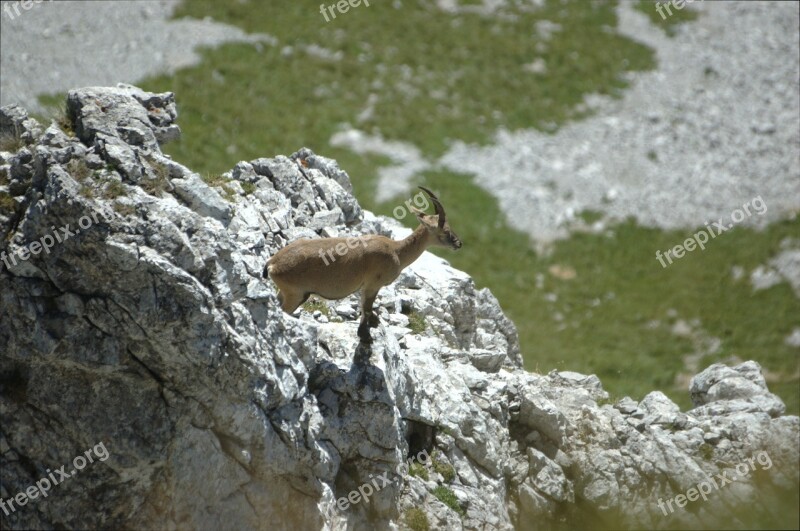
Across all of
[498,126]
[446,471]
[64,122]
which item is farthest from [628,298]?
[64,122]

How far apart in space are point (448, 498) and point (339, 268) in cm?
574

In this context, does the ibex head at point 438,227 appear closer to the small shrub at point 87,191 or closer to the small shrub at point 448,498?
the small shrub at point 448,498

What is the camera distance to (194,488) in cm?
1611

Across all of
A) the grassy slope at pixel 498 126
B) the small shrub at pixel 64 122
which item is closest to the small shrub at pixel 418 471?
the small shrub at pixel 64 122

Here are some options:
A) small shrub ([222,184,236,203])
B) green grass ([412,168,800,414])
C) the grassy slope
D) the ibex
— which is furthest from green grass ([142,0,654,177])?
the ibex

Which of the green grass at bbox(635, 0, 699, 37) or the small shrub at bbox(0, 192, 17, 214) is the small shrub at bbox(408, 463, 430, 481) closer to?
the small shrub at bbox(0, 192, 17, 214)

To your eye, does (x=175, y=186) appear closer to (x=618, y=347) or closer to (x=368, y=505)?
(x=368, y=505)

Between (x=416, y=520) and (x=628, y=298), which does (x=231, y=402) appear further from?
(x=628, y=298)

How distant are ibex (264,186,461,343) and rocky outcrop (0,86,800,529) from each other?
1.85ft

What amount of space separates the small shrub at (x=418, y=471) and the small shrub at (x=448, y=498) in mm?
373

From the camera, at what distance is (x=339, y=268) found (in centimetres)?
1794

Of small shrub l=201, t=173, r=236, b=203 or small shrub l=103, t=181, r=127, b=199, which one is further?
small shrub l=201, t=173, r=236, b=203

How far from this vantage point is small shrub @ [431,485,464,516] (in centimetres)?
1853

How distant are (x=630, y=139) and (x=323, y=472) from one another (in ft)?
114
